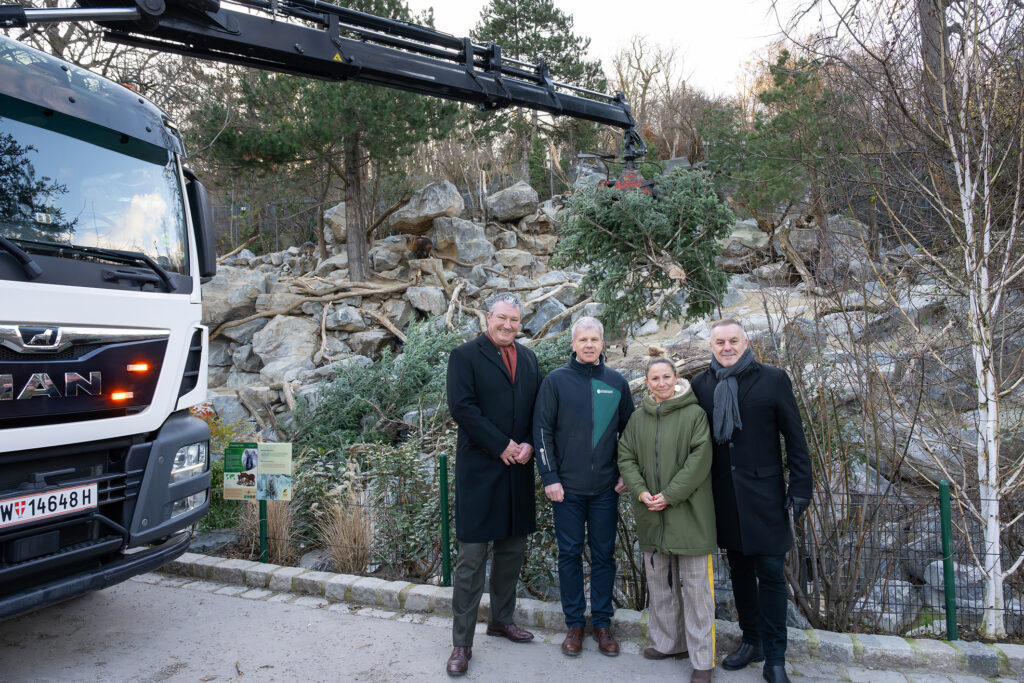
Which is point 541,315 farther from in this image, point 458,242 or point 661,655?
point 661,655

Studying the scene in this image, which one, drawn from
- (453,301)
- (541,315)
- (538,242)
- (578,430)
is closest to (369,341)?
(453,301)

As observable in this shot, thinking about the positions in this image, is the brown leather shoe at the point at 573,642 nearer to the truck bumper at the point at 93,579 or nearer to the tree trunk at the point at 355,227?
the truck bumper at the point at 93,579

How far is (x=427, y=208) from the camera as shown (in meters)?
20.0

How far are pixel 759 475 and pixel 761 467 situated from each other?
43 millimetres

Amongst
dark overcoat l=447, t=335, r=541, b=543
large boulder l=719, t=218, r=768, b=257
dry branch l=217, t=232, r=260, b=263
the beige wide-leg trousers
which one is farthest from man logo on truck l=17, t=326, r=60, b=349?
dry branch l=217, t=232, r=260, b=263

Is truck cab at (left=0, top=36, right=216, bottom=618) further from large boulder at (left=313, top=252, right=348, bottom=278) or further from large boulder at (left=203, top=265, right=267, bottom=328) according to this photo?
large boulder at (left=313, top=252, right=348, bottom=278)

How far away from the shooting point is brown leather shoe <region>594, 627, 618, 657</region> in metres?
3.88

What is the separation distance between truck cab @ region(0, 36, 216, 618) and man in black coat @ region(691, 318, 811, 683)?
3.21m

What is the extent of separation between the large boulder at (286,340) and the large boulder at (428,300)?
2.50m

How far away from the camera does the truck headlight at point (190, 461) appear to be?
4125mm

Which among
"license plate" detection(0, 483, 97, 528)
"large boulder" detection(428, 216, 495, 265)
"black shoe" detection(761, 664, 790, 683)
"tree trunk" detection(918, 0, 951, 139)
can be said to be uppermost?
"large boulder" detection(428, 216, 495, 265)

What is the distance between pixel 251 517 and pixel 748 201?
14207 mm

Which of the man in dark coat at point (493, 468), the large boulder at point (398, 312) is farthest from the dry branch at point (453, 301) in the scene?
the man in dark coat at point (493, 468)

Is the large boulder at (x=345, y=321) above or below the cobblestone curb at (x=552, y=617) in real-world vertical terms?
above
